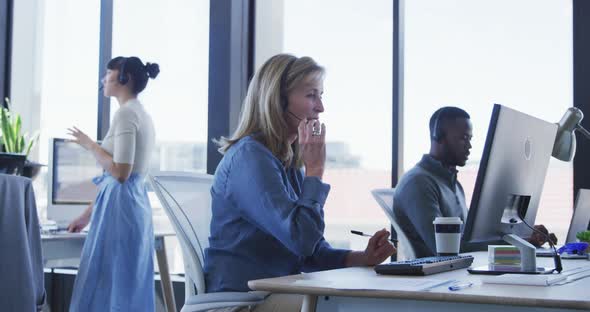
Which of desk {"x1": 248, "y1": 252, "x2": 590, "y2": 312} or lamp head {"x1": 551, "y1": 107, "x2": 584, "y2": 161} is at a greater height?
lamp head {"x1": 551, "y1": 107, "x2": 584, "y2": 161}

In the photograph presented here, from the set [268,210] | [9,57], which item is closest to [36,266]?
[268,210]

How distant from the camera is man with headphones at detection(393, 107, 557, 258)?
2.30 metres

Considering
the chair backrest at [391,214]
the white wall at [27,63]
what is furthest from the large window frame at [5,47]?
the chair backrest at [391,214]

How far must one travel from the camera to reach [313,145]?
5.55 ft

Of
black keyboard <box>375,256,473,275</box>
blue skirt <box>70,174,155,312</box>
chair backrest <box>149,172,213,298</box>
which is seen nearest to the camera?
black keyboard <box>375,256,473,275</box>

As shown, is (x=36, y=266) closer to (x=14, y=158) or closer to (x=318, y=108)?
(x=14, y=158)

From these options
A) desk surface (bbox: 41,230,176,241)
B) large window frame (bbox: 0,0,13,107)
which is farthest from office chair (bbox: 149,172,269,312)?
large window frame (bbox: 0,0,13,107)

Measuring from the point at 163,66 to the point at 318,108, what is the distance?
2256 mm

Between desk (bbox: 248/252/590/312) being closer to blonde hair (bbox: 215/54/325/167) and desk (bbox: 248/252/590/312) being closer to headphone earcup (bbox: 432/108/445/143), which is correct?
blonde hair (bbox: 215/54/325/167)

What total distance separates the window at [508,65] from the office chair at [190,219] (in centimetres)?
158

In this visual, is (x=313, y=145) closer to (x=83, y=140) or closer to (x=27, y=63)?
(x=83, y=140)

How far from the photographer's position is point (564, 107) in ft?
10.5

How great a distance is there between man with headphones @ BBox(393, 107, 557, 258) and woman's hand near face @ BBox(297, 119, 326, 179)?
71 centimetres

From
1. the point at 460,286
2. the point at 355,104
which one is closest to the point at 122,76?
the point at 355,104
